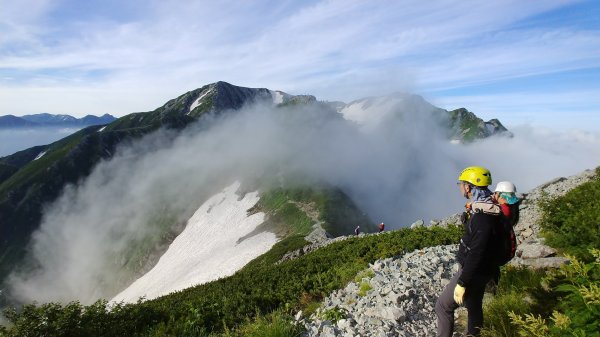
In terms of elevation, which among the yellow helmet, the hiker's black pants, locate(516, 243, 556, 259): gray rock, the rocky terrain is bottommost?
locate(516, 243, 556, 259): gray rock

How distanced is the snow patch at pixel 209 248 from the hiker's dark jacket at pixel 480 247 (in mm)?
57858

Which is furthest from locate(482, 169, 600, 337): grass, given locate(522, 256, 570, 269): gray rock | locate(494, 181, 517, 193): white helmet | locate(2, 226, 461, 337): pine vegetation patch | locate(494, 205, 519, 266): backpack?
locate(2, 226, 461, 337): pine vegetation patch

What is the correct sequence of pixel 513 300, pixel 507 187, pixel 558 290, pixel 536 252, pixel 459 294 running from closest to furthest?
pixel 558 290 < pixel 459 294 < pixel 507 187 < pixel 513 300 < pixel 536 252

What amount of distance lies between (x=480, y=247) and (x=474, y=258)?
0.74 feet

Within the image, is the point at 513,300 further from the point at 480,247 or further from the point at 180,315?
the point at 180,315

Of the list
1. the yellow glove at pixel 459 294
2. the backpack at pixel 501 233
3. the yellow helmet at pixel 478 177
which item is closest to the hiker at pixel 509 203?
the backpack at pixel 501 233

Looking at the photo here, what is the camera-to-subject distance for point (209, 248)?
9325 cm

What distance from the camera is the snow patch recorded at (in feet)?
237

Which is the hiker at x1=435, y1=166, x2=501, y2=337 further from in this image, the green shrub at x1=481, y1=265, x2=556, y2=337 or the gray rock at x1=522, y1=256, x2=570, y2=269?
the gray rock at x1=522, y1=256, x2=570, y2=269

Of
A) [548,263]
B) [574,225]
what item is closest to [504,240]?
[548,263]

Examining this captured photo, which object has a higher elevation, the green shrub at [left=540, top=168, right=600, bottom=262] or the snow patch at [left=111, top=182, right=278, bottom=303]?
the green shrub at [left=540, top=168, right=600, bottom=262]

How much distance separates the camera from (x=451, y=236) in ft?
63.0

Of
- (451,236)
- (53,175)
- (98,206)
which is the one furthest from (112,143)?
(451,236)

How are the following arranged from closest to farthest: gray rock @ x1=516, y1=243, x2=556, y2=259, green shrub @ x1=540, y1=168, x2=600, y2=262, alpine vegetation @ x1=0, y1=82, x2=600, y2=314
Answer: green shrub @ x1=540, y1=168, x2=600, y2=262, gray rock @ x1=516, y1=243, x2=556, y2=259, alpine vegetation @ x1=0, y1=82, x2=600, y2=314
